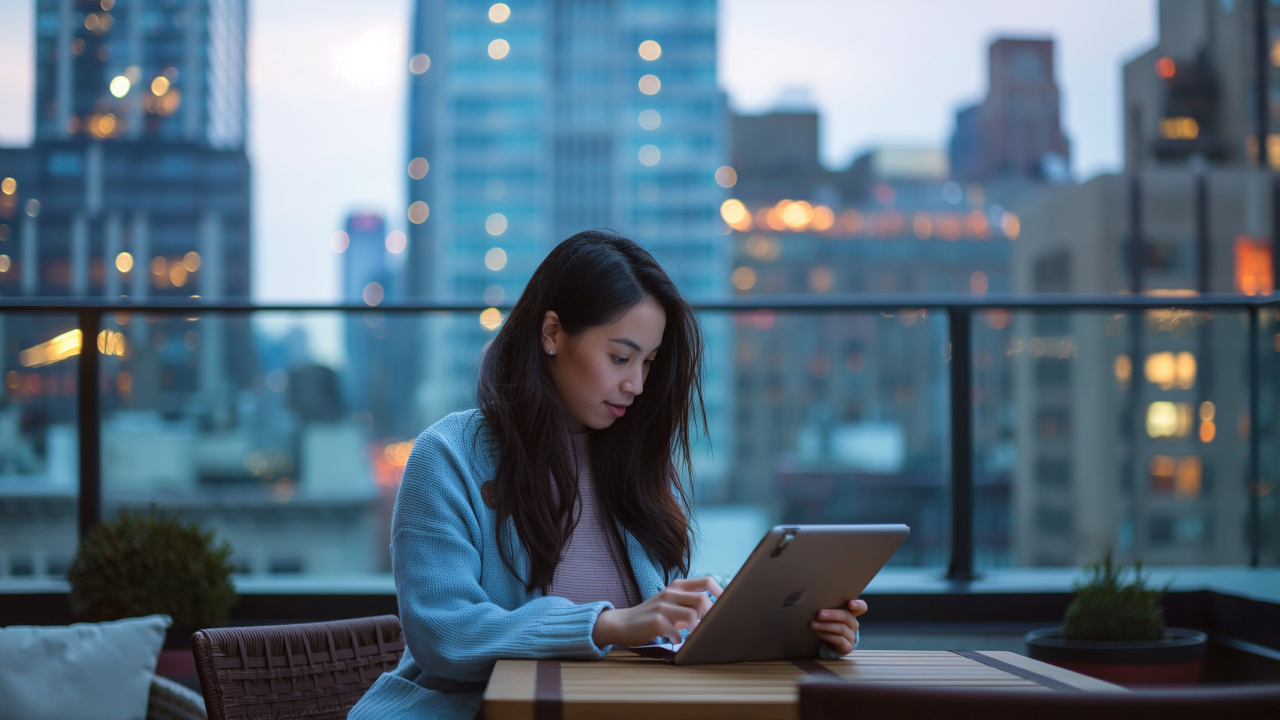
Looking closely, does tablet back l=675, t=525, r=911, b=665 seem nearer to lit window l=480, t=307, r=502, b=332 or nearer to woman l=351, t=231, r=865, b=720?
woman l=351, t=231, r=865, b=720

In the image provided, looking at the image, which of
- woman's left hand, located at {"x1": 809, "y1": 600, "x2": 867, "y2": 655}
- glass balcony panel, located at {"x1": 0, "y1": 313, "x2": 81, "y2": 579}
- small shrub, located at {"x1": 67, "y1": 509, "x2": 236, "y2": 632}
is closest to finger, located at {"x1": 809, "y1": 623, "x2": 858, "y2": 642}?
woman's left hand, located at {"x1": 809, "y1": 600, "x2": 867, "y2": 655}

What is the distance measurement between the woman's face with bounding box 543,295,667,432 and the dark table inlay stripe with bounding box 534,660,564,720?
1.49ft

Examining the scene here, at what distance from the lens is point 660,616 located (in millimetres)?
1140

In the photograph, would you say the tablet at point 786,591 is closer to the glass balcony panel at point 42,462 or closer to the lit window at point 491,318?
the lit window at point 491,318

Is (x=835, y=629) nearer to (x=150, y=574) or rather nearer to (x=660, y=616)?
(x=660, y=616)

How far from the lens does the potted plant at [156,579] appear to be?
90.4 inches

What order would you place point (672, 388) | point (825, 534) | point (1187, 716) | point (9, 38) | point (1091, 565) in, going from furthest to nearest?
1. point (9, 38)
2. point (1091, 565)
3. point (672, 388)
4. point (825, 534)
5. point (1187, 716)

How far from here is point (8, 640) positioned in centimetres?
186

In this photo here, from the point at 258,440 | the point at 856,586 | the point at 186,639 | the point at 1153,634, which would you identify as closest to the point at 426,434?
the point at 856,586

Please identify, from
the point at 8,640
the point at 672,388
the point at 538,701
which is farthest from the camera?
the point at 8,640

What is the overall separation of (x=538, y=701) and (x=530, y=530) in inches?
16.1

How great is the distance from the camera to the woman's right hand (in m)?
1.14

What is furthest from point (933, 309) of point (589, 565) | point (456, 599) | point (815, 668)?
point (456, 599)

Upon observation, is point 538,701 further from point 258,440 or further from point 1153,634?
point 258,440
